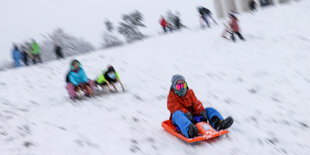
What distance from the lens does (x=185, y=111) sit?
18.1ft

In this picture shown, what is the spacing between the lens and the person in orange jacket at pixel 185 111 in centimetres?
519

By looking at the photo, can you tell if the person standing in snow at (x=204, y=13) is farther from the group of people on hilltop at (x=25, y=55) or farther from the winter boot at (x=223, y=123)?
the winter boot at (x=223, y=123)

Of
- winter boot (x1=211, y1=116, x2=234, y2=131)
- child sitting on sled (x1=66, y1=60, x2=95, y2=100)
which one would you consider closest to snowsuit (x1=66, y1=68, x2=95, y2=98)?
child sitting on sled (x1=66, y1=60, x2=95, y2=100)

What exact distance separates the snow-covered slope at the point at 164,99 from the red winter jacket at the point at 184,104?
599mm

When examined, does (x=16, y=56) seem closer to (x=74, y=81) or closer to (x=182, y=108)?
(x=74, y=81)

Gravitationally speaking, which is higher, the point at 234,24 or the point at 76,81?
the point at 76,81

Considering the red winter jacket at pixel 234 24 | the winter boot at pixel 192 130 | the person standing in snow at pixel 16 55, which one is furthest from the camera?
the person standing in snow at pixel 16 55

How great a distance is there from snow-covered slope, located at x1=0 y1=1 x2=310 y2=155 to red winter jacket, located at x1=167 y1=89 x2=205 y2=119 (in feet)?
1.97

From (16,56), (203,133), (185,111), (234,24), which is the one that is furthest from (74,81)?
(16,56)

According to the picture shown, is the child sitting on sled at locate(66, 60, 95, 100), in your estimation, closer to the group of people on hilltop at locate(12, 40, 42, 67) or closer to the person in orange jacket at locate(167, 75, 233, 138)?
the person in orange jacket at locate(167, 75, 233, 138)

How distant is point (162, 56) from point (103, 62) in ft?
10.3

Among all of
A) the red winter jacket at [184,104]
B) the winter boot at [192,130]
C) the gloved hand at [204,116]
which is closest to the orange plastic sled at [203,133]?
the winter boot at [192,130]

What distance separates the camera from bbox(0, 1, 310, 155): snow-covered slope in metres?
5.39

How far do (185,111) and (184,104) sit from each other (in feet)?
0.73
